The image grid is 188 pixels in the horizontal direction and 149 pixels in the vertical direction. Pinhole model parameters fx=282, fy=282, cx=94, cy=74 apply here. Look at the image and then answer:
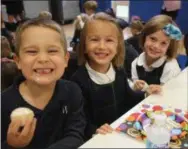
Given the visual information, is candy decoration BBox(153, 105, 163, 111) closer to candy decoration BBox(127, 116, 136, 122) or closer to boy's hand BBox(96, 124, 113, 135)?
candy decoration BBox(127, 116, 136, 122)

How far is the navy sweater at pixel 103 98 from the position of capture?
1.38 metres

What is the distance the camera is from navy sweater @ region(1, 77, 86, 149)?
1023mm

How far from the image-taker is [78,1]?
654 cm

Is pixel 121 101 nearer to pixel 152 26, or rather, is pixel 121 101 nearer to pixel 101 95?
pixel 101 95

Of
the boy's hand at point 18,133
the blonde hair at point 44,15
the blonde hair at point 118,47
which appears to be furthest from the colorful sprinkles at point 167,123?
the blonde hair at point 44,15

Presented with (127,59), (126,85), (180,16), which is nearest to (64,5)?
(180,16)

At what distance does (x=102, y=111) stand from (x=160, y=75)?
20.1 inches

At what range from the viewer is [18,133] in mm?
915

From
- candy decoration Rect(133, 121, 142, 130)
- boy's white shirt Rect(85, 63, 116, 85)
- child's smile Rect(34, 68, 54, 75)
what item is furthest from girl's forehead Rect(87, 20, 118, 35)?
candy decoration Rect(133, 121, 142, 130)

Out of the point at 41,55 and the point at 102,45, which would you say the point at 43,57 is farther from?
the point at 102,45

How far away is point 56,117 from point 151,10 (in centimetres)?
511

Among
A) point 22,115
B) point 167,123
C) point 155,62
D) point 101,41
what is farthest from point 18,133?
point 155,62

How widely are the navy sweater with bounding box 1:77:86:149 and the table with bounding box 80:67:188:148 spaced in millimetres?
128

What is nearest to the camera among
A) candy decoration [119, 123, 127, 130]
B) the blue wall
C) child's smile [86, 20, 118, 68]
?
candy decoration [119, 123, 127, 130]
